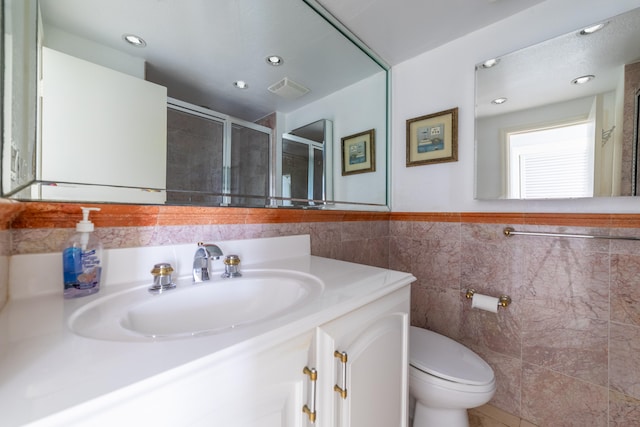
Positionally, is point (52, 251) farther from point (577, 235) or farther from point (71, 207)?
point (577, 235)

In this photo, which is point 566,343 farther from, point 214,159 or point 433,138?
point 214,159

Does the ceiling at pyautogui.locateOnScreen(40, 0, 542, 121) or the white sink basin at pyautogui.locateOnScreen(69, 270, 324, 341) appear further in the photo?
the ceiling at pyautogui.locateOnScreen(40, 0, 542, 121)

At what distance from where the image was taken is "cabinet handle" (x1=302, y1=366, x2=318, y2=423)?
0.52m

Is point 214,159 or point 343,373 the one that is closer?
point 343,373

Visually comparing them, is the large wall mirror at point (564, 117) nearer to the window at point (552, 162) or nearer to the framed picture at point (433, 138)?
the window at point (552, 162)

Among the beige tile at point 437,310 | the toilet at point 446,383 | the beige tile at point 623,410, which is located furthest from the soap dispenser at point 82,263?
the beige tile at point 623,410

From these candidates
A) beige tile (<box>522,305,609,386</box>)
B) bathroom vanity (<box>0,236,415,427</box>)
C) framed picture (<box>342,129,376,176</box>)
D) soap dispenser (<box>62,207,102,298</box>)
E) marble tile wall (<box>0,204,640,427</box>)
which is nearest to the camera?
bathroom vanity (<box>0,236,415,427</box>)

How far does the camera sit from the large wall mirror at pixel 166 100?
64 centimetres

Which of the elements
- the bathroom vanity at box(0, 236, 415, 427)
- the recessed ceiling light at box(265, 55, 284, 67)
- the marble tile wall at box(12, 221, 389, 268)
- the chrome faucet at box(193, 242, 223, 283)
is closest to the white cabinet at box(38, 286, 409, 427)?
the bathroom vanity at box(0, 236, 415, 427)

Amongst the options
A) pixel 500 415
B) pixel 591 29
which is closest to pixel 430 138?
pixel 591 29

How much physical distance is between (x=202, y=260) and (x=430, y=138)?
4.66 feet

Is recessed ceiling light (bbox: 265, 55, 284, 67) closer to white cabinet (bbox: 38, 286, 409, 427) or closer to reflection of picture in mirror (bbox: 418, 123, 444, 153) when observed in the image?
reflection of picture in mirror (bbox: 418, 123, 444, 153)

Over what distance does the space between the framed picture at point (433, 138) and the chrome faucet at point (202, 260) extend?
1321 mm

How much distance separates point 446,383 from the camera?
98 centimetres
